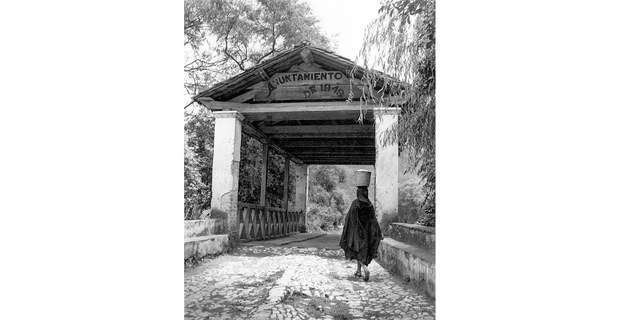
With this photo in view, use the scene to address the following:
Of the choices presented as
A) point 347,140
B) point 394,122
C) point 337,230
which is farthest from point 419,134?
point 347,140

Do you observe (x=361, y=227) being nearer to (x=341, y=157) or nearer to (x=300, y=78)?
(x=341, y=157)

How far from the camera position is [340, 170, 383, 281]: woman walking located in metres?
2.48

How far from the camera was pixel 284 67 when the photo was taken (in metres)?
2.25

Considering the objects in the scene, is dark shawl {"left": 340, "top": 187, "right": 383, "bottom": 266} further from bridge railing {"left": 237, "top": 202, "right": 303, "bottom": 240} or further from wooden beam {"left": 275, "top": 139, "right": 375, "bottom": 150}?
wooden beam {"left": 275, "top": 139, "right": 375, "bottom": 150}

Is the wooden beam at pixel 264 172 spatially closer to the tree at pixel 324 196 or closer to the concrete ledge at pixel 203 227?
the tree at pixel 324 196

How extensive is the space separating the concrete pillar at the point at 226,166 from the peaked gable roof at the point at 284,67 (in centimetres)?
18

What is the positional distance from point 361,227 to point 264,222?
98 cm

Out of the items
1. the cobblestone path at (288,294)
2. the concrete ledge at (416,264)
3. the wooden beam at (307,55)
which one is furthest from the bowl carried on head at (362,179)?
the wooden beam at (307,55)

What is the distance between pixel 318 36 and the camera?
1.81m
